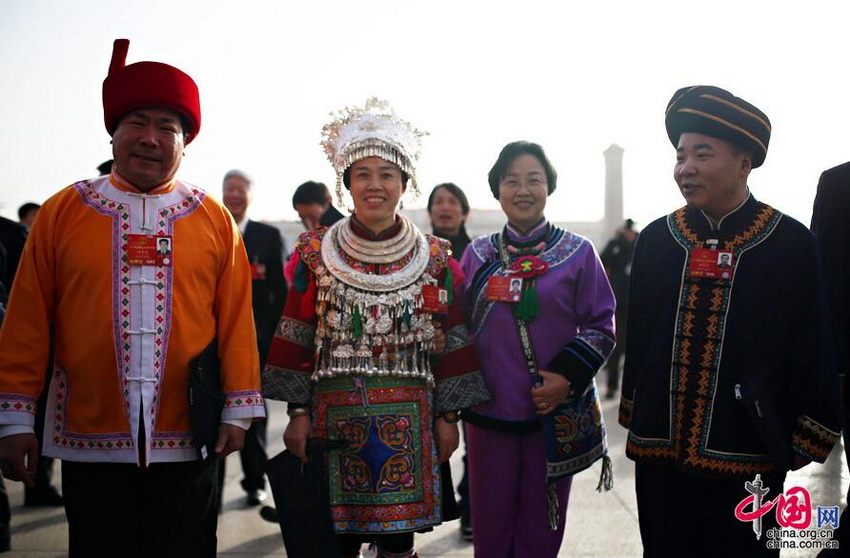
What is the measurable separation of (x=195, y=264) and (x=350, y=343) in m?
0.62

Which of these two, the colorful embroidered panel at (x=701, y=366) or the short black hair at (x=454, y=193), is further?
the short black hair at (x=454, y=193)

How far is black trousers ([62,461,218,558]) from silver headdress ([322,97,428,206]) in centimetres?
121

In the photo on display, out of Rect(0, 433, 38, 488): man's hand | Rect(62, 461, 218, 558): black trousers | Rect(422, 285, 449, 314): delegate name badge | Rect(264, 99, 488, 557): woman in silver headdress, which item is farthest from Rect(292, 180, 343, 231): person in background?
Rect(0, 433, 38, 488): man's hand

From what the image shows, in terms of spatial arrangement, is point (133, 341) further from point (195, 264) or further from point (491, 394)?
point (491, 394)

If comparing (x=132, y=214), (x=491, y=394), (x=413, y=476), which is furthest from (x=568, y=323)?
(x=132, y=214)

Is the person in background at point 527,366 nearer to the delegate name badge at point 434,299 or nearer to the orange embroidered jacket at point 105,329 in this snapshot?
the delegate name badge at point 434,299

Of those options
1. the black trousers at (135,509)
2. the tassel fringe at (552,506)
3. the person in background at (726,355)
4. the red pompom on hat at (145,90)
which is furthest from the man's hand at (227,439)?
the person in background at (726,355)

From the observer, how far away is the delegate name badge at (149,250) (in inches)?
91.1

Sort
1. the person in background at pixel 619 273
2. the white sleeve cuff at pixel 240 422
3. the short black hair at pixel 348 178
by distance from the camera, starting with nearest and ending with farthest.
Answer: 1. the white sleeve cuff at pixel 240 422
2. the short black hair at pixel 348 178
3. the person in background at pixel 619 273

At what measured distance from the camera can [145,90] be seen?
92.9 inches

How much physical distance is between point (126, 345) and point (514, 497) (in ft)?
5.41

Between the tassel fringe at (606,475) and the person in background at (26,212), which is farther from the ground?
the person in background at (26,212)

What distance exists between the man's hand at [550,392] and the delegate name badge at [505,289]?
0.35 meters

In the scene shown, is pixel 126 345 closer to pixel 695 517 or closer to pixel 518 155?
pixel 518 155
